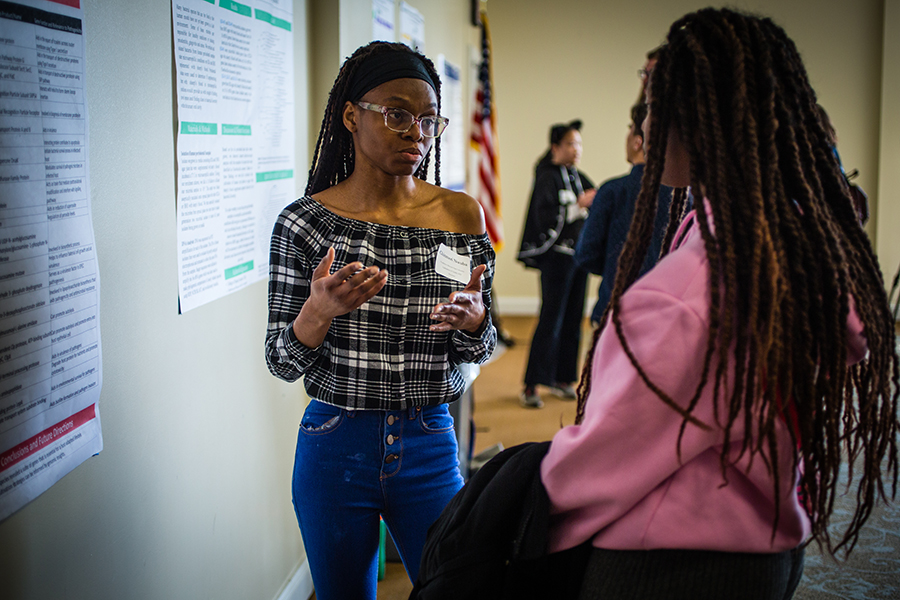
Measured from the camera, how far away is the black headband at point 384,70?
135 cm

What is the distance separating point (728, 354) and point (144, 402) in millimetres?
1015

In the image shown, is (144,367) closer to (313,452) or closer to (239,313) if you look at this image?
(313,452)

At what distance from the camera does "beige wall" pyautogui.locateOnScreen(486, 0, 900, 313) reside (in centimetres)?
681

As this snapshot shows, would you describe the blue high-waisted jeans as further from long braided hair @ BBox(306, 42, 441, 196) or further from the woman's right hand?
long braided hair @ BBox(306, 42, 441, 196)

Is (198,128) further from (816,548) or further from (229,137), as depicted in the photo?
(816,548)

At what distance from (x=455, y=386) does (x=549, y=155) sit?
11.3 feet

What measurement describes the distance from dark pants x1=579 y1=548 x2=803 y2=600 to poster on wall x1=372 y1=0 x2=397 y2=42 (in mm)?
2188

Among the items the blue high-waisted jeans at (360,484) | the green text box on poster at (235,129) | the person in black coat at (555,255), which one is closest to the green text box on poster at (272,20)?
the green text box on poster at (235,129)

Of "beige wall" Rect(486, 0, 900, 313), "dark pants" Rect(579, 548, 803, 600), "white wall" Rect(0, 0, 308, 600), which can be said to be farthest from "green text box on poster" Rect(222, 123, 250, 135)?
"beige wall" Rect(486, 0, 900, 313)

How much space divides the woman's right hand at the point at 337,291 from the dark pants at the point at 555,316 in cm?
329

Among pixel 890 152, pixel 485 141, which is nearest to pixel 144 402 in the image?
pixel 485 141

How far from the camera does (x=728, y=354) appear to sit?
766 mm

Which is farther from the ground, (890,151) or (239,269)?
(890,151)

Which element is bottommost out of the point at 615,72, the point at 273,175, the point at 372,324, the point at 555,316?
the point at 555,316
